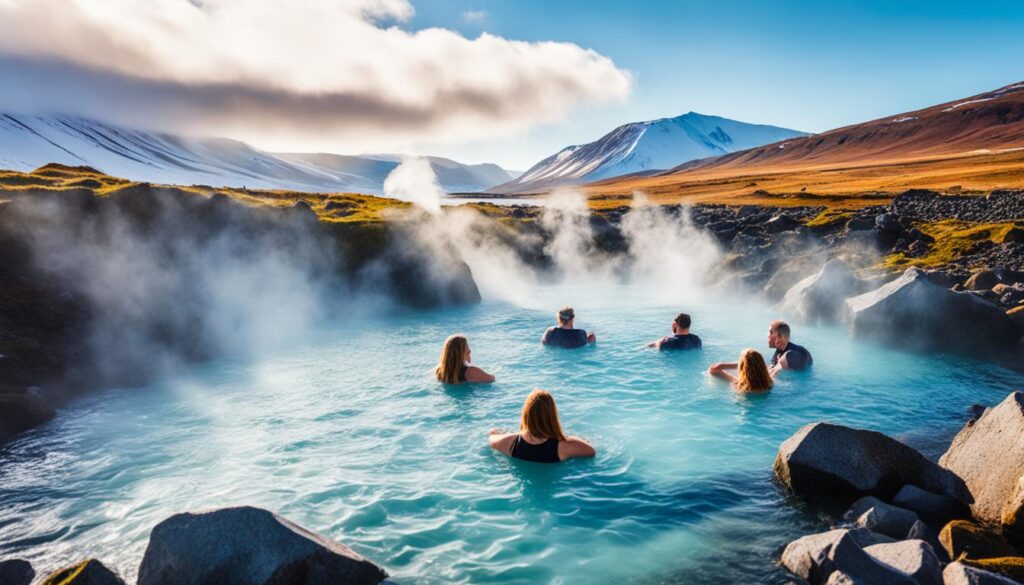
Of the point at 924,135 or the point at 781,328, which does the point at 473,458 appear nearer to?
the point at 781,328

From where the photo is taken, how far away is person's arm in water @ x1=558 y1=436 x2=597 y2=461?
29.7 feet

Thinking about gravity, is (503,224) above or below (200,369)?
above

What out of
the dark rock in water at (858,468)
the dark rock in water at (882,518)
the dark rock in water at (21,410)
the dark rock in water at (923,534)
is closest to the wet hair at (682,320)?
the dark rock in water at (858,468)

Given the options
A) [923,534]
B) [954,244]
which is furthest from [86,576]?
[954,244]

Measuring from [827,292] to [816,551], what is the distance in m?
15.7

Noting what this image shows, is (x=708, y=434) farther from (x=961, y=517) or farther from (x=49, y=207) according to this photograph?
(x=49, y=207)

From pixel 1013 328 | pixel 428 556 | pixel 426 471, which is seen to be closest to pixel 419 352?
pixel 426 471

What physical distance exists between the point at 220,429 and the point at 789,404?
1163 cm

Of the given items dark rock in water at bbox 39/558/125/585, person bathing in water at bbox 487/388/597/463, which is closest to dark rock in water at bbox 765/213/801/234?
person bathing in water at bbox 487/388/597/463

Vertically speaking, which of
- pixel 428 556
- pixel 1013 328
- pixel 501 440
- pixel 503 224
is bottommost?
pixel 428 556

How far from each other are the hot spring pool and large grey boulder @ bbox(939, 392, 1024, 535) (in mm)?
2127

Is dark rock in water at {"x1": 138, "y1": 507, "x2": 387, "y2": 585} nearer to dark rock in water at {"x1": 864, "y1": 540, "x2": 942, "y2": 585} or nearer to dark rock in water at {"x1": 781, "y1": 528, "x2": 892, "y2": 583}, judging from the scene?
dark rock in water at {"x1": 781, "y1": 528, "x2": 892, "y2": 583}

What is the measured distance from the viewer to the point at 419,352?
17.1m

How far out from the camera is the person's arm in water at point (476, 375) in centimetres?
1320
